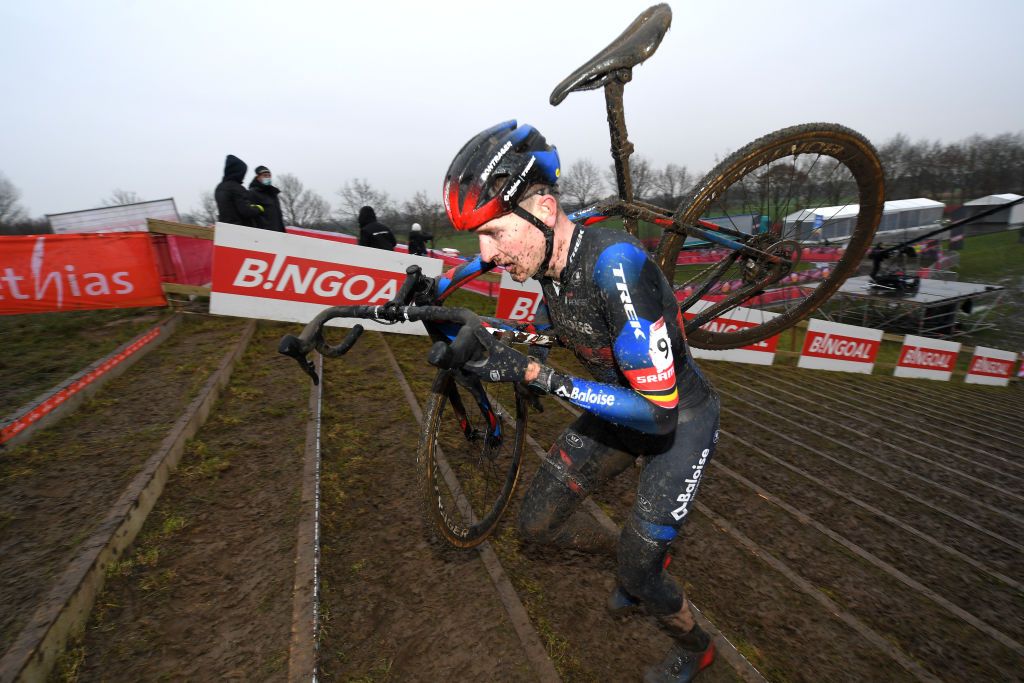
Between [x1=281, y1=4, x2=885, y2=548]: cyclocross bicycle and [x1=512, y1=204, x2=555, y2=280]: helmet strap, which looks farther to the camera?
[x1=281, y1=4, x2=885, y2=548]: cyclocross bicycle

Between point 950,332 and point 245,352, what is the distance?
1338 inches

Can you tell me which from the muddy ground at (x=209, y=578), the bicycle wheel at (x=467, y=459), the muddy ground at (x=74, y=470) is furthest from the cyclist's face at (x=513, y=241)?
the muddy ground at (x=74, y=470)

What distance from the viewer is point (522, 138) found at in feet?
6.84

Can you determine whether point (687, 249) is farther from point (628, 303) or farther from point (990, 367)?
point (990, 367)

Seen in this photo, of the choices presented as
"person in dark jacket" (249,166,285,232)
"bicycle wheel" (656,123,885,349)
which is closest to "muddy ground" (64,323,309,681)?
"bicycle wheel" (656,123,885,349)

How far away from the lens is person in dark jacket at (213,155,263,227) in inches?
286

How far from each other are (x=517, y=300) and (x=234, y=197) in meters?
5.24

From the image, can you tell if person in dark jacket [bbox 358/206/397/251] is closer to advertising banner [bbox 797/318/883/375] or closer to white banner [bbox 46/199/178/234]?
white banner [bbox 46/199/178/234]

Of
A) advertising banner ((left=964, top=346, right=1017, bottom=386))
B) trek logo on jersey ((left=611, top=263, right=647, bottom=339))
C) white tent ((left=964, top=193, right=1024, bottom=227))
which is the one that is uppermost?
white tent ((left=964, top=193, right=1024, bottom=227))

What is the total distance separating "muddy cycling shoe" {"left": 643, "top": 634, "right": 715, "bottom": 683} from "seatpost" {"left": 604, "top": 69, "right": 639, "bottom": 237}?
8.70 ft

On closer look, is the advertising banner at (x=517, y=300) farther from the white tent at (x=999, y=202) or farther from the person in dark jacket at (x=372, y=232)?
the white tent at (x=999, y=202)

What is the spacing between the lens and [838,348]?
1359 centimetres

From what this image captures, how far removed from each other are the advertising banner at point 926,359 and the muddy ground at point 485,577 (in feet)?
45.5

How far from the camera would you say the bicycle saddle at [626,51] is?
10.3 feet
